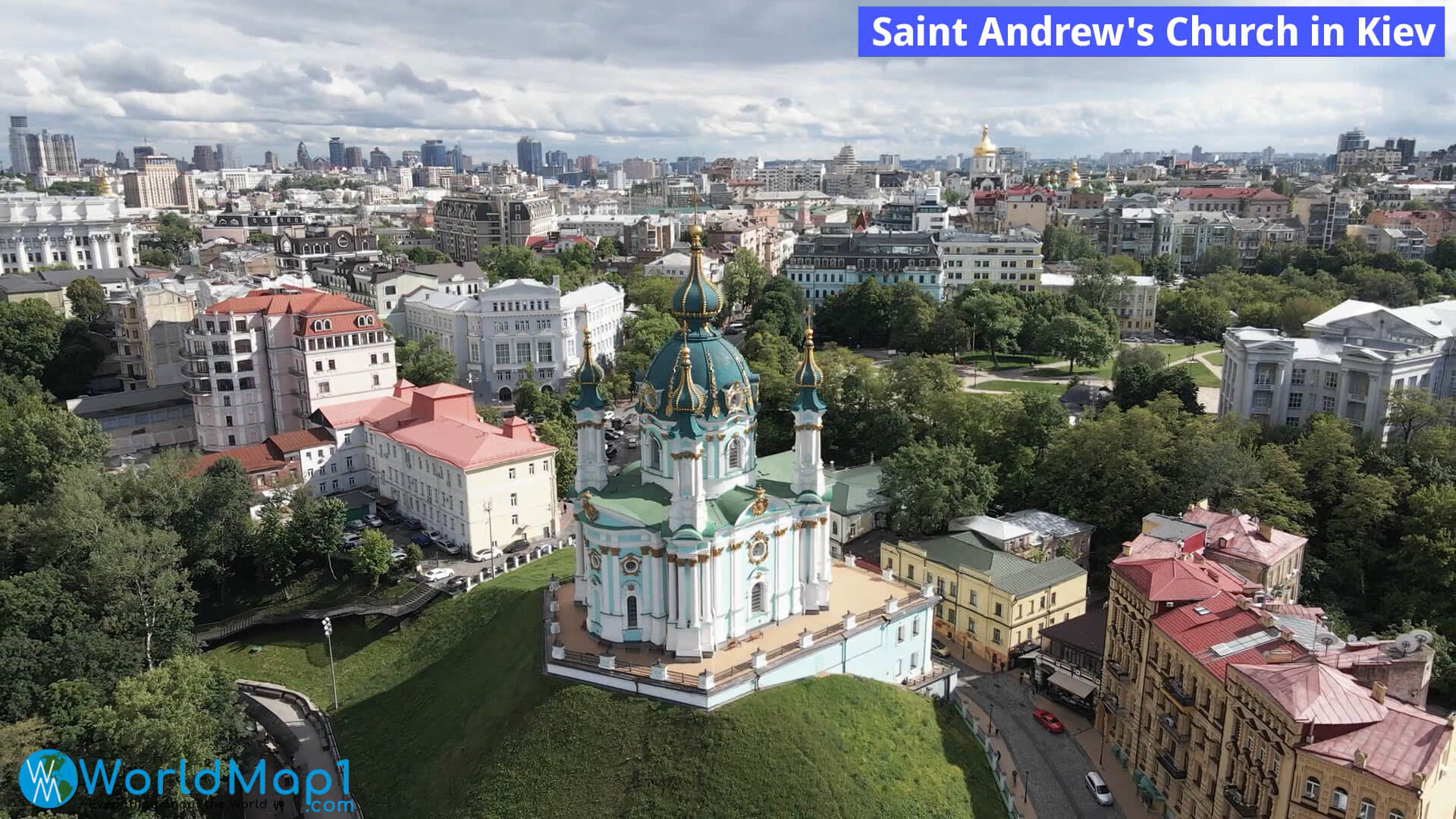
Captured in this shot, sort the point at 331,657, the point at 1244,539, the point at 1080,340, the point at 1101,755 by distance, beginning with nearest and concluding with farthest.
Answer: the point at 1101,755, the point at 1244,539, the point at 331,657, the point at 1080,340

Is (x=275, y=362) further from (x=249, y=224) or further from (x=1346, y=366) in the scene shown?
(x=249, y=224)

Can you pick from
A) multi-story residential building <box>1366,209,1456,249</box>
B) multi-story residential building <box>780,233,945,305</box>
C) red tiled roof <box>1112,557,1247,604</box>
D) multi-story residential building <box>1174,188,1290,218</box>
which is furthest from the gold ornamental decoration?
multi-story residential building <box>1174,188,1290,218</box>

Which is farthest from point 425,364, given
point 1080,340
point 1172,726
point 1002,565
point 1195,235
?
point 1195,235

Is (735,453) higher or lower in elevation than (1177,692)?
higher

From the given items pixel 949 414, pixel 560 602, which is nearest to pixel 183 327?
pixel 560 602

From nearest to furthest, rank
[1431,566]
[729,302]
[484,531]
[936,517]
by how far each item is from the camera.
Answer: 1. [1431,566]
2. [936,517]
3. [484,531]
4. [729,302]

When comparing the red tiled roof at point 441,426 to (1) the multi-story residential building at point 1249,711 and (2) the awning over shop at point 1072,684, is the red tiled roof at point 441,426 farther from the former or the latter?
(1) the multi-story residential building at point 1249,711

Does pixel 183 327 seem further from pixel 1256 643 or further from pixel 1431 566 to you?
pixel 1431 566
